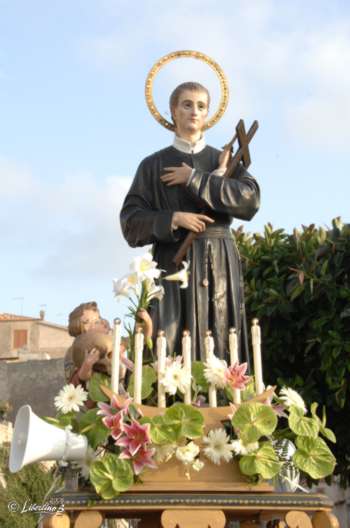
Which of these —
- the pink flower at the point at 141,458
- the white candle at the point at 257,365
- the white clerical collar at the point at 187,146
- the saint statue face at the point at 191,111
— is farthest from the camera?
the white clerical collar at the point at 187,146

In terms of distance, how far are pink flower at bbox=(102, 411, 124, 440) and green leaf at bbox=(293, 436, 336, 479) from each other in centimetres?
93

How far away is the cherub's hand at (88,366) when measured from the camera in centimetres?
588

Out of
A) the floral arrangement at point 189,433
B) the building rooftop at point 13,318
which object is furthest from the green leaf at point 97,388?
the building rooftop at point 13,318

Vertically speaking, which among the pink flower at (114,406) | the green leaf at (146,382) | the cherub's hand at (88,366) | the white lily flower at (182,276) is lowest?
the pink flower at (114,406)

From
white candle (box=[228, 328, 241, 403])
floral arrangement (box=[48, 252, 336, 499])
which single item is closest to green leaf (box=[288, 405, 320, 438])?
floral arrangement (box=[48, 252, 336, 499])

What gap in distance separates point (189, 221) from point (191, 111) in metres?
0.94

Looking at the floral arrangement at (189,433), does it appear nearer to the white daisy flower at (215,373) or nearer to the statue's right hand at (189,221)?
the white daisy flower at (215,373)

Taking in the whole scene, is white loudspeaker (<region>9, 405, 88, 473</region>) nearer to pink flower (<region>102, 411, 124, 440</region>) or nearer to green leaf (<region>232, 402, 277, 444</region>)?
pink flower (<region>102, 411, 124, 440</region>)

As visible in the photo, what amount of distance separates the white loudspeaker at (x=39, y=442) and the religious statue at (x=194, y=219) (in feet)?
5.52

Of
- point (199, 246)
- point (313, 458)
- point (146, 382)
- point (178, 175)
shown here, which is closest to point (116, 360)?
point (146, 382)

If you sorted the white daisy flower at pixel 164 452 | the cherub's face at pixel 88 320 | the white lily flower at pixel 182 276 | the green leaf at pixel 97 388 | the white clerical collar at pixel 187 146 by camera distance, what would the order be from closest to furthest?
1. the white daisy flower at pixel 164 452
2. the green leaf at pixel 97 388
3. the white lily flower at pixel 182 276
4. the cherub's face at pixel 88 320
5. the white clerical collar at pixel 187 146

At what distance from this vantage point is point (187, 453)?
4.86 meters

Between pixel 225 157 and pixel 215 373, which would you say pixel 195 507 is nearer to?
pixel 215 373

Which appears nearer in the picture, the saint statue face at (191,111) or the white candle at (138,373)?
the white candle at (138,373)
